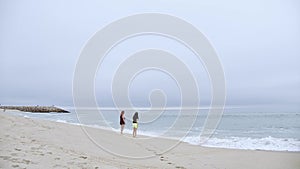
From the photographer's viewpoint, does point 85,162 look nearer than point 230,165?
Yes

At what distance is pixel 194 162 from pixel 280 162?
3871 mm

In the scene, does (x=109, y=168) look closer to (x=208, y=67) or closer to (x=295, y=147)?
(x=208, y=67)

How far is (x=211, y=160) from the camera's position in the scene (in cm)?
1221

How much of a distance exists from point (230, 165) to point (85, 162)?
5992 mm

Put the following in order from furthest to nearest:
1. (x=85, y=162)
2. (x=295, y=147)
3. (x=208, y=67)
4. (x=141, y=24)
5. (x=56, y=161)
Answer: (x=295, y=147), (x=141, y=24), (x=208, y=67), (x=85, y=162), (x=56, y=161)

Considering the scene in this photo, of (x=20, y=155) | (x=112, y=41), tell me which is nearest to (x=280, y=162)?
(x=112, y=41)

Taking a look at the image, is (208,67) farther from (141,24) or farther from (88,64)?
(88,64)

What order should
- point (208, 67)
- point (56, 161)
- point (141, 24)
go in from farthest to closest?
point (141, 24) < point (208, 67) < point (56, 161)

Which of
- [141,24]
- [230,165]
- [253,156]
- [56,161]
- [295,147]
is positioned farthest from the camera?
[295,147]

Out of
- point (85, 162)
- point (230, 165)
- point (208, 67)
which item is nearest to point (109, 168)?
point (85, 162)

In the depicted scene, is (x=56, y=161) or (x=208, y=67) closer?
(x=56, y=161)

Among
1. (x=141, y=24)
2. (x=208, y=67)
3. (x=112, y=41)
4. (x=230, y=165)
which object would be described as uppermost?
(x=141, y=24)

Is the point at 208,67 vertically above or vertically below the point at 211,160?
above

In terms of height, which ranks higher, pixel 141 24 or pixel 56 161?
pixel 141 24
